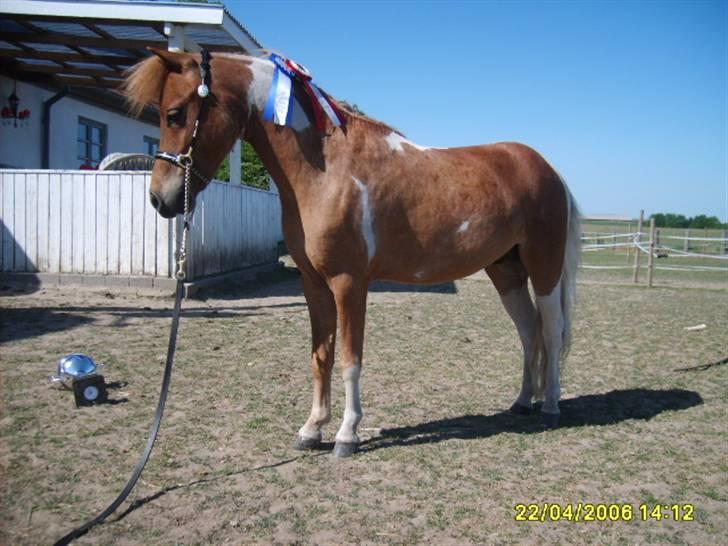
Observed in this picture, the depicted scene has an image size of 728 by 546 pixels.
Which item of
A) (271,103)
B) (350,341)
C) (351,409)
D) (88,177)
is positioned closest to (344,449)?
(351,409)

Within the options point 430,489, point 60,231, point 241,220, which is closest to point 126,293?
point 60,231

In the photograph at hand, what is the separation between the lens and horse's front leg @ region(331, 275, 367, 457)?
129 inches

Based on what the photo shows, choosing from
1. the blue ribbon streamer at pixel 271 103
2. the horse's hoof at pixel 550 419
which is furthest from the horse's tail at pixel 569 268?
the blue ribbon streamer at pixel 271 103

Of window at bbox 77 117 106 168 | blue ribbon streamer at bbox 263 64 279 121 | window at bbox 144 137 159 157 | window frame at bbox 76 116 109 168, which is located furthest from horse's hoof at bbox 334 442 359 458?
window at bbox 144 137 159 157

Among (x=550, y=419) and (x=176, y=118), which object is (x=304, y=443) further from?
(x=176, y=118)

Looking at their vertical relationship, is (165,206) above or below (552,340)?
above

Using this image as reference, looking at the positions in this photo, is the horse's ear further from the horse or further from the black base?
the black base

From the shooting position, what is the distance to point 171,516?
2.61 meters

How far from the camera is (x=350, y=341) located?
3365 mm

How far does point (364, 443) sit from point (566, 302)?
6.12 feet

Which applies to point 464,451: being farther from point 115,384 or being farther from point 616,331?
point 616,331

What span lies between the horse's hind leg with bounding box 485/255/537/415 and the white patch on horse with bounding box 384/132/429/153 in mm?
1154

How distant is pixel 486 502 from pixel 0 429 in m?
2.94

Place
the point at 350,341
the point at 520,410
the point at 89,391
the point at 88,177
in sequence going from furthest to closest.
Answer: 1. the point at 88,177
2. the point at 520,410
3. the point at 89,391
4. the point at 350,341
